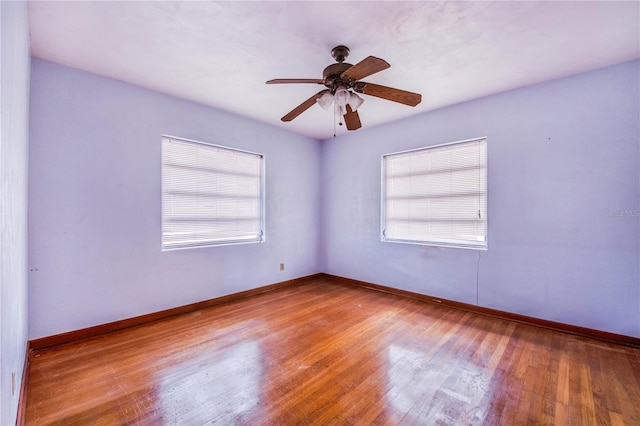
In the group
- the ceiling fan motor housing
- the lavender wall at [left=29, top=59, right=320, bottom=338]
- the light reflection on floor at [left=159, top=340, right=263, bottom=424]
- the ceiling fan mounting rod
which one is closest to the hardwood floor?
the light reflection on floor at [left=159, top=340, right=263, bottom=424]

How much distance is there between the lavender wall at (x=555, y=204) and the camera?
8.67 feet

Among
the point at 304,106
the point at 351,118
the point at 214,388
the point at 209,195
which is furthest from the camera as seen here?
the point at 209,195

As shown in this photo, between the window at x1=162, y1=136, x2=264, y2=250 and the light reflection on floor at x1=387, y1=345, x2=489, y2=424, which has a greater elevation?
the window at x1=162, y1=136, x2=264, y2=250

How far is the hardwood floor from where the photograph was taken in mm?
1702

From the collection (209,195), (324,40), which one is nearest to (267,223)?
(209,195)

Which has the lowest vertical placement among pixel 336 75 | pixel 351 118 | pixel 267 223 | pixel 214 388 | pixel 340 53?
pixel 214 388

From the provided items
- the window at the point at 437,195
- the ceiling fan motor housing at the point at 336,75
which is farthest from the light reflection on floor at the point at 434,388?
the ceiling fan motor housing at the point at 336,75

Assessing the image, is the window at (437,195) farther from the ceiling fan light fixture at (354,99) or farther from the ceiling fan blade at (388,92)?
the ceiling fan light fixture at (354,99)

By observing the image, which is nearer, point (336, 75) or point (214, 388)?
point (214, 388)

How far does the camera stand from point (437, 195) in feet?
12.7

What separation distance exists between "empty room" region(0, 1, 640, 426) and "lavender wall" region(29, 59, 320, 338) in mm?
21

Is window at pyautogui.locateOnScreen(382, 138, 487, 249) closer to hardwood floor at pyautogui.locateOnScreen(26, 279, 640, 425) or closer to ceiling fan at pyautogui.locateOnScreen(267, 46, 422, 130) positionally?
hardwood floor at pyautogui.locateOnScreen(26, 279, 640, 425)

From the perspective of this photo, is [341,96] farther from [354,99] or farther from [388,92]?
[388,92]

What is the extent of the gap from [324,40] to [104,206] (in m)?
2.76
